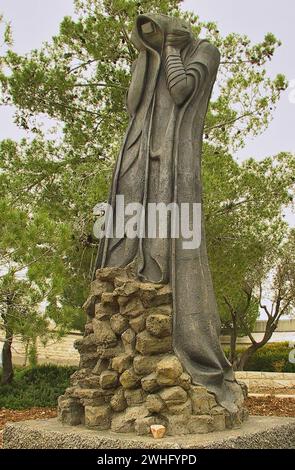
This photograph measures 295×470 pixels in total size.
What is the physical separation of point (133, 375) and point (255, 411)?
5809mm

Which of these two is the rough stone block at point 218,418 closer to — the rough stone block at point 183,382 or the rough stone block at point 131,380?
the rough stone block at point 183,382

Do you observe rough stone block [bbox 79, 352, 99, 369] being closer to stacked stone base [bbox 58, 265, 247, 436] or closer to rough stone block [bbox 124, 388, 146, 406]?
stacked stone base [bbox 58, 265, 247, 436]

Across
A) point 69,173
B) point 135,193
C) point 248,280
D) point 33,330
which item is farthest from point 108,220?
point 248,280

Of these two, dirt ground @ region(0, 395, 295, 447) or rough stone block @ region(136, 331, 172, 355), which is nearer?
rough stone block @ region(136, 331, 172, 355)

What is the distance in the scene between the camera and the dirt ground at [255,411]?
361 inches

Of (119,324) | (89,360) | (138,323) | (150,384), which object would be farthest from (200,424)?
(89,360)

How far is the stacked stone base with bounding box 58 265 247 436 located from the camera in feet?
13.1

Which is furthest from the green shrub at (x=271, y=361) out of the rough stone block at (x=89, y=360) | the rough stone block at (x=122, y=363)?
the rough stone block at (x=122, y=363)

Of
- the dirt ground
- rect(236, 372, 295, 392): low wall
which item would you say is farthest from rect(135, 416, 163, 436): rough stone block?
rect(236, 372, 295, 392): low wall

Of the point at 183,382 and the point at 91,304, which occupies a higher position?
the point at 91,304

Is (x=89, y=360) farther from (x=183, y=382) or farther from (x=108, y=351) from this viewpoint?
(x=183, y=382)

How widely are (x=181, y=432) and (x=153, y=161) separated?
2.12 m

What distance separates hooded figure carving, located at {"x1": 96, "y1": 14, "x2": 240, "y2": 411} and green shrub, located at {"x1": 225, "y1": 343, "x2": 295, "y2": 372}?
1567 centimetres

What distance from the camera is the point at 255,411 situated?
30.8 feet
